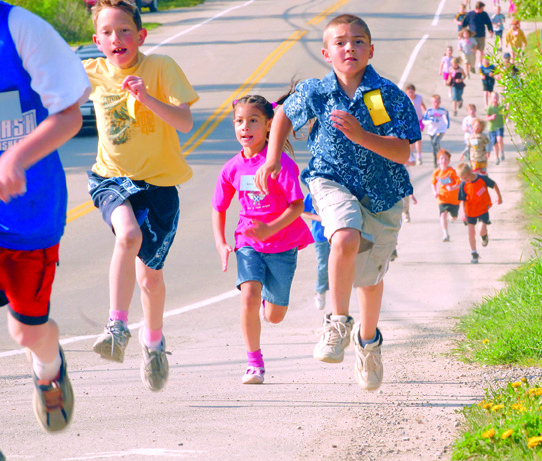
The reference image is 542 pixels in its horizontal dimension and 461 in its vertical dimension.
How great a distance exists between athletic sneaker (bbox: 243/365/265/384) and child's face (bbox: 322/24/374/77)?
8.05 ft

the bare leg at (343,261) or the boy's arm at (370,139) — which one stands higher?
the boy's arm at (370,139)

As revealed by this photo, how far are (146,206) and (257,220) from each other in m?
0.82

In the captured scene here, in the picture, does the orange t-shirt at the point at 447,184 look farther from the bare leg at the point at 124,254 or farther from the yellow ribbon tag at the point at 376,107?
the bare leg at the point at 124,254

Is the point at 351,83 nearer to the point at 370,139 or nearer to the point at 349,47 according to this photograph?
the point at 349,47

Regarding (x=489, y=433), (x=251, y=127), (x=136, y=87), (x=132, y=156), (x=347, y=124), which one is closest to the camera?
(x=489, y=433)

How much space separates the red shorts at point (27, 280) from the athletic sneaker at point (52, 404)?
0.41 m

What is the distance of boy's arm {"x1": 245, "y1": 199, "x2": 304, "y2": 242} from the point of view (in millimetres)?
5340

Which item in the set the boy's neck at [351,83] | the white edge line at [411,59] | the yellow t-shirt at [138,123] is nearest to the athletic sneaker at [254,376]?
the yellow t-shirt at [138,123]

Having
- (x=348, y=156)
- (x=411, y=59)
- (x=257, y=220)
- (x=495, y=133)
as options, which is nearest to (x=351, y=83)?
(x=348, y=156)

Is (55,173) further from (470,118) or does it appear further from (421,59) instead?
(421,59)

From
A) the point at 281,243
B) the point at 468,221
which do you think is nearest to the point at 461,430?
the point at 281,243

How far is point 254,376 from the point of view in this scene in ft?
21.0

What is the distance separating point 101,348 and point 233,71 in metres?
28.2

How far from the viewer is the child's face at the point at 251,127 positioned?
19.6 feet
